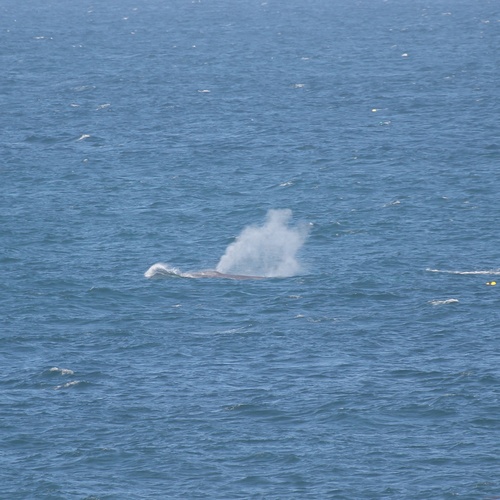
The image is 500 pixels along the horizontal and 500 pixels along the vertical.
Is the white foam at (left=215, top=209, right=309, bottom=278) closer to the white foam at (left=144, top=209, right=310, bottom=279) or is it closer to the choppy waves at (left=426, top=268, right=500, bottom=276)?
the white foam at (left=144, top=209, right=310, bottom=279)

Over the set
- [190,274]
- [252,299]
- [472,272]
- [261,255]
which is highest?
[261,255]

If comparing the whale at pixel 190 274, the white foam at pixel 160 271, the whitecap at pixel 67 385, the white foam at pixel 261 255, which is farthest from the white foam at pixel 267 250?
the whitecap at pixel 67 385

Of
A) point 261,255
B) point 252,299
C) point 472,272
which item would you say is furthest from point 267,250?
point 472,272

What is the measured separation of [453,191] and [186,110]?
48.9 meters

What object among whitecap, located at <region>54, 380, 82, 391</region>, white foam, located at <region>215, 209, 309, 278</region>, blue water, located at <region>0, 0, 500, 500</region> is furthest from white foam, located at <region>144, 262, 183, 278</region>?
whitecap, located at <region>54, 380, 82, 391</region>

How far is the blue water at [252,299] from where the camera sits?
65.8m

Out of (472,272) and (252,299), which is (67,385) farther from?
(472,272)

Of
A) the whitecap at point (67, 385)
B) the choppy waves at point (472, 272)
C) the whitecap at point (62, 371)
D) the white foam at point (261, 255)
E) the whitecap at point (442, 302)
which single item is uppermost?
the white foam at point (261, 255)

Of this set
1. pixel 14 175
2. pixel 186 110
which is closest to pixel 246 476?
pixel 14 175

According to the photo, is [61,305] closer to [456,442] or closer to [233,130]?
[456,442]

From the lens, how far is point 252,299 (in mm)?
89938

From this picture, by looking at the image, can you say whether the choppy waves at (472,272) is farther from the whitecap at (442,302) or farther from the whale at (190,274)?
the whale at (190,274)

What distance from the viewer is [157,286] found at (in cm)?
9312

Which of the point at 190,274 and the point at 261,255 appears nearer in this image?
the point at 190,274
